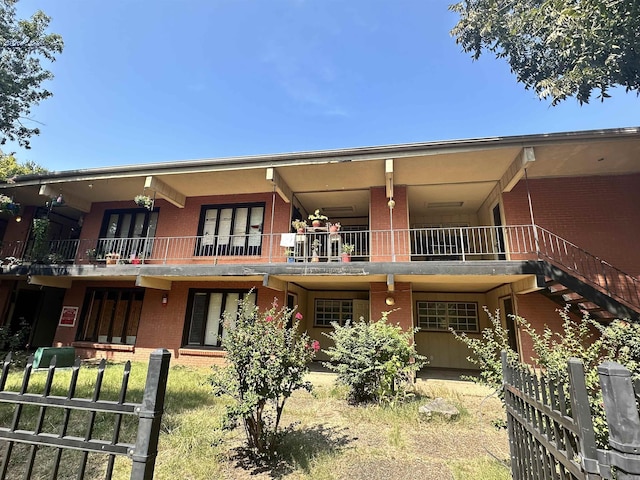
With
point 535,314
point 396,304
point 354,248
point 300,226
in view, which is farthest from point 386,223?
point 535,314

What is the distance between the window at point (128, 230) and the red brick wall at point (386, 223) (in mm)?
8734

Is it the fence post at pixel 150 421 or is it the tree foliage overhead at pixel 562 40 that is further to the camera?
the tree foliage overhead at pixel 562 40

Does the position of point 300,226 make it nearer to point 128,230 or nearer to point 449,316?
point 449,316

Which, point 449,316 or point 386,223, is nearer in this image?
point 386,223

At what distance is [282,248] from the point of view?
10930 millimetres

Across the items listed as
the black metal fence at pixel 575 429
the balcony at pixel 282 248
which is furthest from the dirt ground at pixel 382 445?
the balcony at pixel 282 248

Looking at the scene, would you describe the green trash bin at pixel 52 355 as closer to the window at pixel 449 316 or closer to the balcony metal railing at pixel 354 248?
the balcony metal railing at pixel 354 248

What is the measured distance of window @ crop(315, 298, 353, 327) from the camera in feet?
42.1

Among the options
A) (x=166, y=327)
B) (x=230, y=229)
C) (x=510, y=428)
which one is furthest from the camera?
(x=230, y=229)

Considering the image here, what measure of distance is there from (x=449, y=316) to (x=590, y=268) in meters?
4.70

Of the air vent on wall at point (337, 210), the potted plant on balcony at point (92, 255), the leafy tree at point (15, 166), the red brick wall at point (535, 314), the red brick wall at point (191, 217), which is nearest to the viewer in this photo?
the red brick wall at point (535, 314)

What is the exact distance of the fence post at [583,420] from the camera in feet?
4.66

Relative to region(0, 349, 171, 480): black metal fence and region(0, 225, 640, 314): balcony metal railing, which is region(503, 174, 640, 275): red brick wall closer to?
region(0, 225, 640, 314): balcony metal railing

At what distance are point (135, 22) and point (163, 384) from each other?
12502 millimetres
